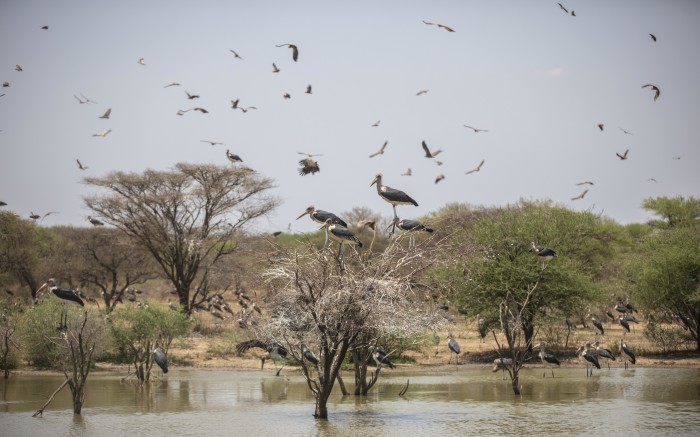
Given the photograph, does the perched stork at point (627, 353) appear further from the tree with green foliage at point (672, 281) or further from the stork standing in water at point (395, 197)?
the stork standing in water at point (395, 197)

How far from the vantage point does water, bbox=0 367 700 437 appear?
57.7 ft

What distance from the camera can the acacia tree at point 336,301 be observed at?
16.6 m

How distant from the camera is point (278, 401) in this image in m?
22.2

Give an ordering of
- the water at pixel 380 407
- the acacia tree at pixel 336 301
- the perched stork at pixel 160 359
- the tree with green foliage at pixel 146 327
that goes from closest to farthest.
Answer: the acacia tree at pixel 336 301 < the water at pixel 380 407 < the perched stork at pixel 160 359 < the tree with green foliage at pixel 146 327

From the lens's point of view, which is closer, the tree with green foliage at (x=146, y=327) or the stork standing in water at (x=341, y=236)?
the stork standing in water at (x=341, y=236)

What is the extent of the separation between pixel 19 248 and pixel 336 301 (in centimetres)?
3391

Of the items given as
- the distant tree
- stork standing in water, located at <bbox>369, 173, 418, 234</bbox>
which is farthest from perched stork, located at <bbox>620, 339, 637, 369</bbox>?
the distant tree

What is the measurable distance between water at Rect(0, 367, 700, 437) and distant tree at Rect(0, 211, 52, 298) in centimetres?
1890

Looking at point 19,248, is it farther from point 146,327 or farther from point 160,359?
point 160,359

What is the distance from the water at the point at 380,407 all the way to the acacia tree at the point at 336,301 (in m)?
1.77

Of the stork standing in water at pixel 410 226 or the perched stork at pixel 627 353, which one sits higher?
the stork standing in water at pixel 410 226

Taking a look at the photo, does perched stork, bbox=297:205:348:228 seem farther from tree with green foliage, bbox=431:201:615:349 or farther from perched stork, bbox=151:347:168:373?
tree with green foliage, bbox=431:201:615:349

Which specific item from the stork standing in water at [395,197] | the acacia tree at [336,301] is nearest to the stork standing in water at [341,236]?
the acacia tree at [336,301]

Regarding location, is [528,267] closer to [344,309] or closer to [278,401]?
[278,401]
